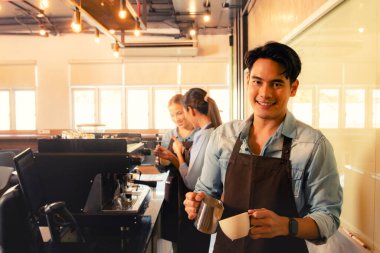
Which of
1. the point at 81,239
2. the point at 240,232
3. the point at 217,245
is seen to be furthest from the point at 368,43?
the point at 81,239

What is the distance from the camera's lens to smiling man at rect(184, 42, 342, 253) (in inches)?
39.8

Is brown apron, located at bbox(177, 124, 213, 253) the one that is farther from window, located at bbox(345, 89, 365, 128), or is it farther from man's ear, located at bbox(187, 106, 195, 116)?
window, located at bbox(345, 89, 365, 128)

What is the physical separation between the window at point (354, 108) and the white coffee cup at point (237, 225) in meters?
0.58

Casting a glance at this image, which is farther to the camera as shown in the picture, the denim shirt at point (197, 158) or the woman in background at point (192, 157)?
the woman in background at point (192, 157)

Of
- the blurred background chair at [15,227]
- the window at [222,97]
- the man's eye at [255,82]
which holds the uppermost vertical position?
the window at [222,97]

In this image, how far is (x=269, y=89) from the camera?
1109mm

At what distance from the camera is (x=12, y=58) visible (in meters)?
7.19

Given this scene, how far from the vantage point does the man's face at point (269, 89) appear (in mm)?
1107

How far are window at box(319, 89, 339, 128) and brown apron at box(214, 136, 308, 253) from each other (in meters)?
0.41

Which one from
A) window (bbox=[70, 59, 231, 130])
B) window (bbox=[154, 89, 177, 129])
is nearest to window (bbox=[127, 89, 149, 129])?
window (bbox=[70, 59, 231, 130])

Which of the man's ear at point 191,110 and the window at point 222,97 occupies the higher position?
the window at point 222,97

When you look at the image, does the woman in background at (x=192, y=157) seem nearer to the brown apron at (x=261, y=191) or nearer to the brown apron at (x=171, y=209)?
the brown apron at (x=171, y=209)

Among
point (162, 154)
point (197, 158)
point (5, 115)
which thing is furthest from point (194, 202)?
point (5, 115)

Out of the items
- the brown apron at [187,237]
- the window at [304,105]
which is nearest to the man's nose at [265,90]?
the window at [304,105]
